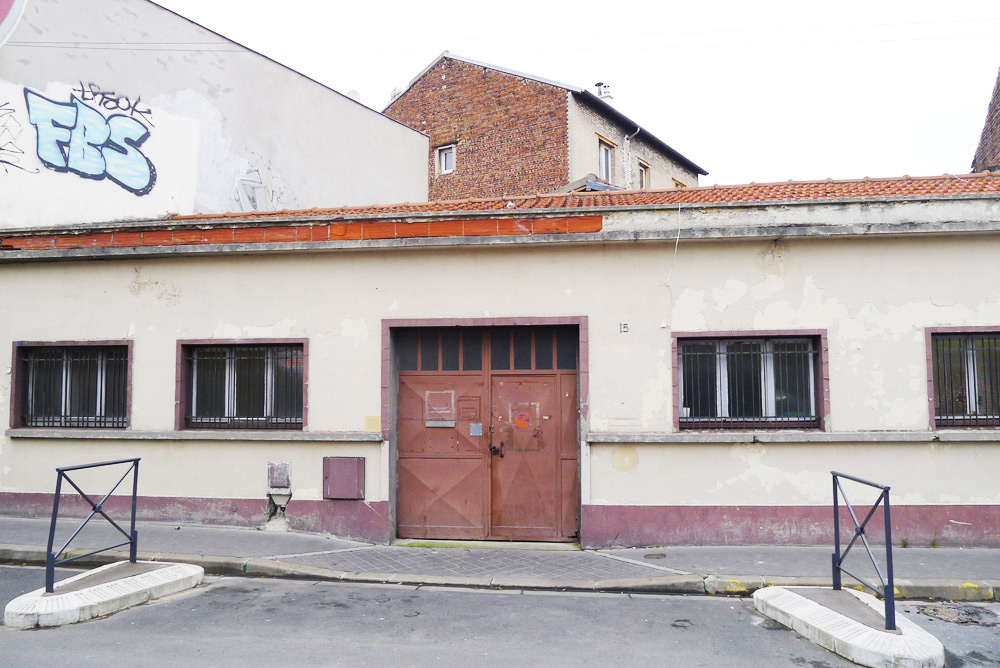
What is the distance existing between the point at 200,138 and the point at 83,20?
253 centimetres

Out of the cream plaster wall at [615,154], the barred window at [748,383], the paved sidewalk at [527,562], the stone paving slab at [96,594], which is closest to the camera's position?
the stone paving slab at [96,594]

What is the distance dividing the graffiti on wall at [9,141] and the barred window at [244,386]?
4262mm

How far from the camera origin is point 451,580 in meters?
7.18

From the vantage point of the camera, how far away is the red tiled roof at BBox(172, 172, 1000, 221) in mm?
8922

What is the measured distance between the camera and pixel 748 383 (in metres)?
8.52

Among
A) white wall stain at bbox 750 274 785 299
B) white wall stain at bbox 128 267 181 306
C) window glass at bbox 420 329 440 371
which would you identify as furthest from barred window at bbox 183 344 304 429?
white wall stain at bbox 750 274 785 299

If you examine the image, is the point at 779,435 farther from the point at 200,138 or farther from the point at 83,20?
the point at 83,20

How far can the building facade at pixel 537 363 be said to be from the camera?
8.20m

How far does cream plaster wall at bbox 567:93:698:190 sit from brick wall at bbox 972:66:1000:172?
8385 mm

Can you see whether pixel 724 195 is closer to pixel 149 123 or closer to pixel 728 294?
pixel 728 294

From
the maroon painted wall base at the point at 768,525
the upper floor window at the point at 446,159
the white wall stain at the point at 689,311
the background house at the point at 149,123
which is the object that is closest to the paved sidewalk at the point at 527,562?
the maroon painted wall base at the point at 768,525

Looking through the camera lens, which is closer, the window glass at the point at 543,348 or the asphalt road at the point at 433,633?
the asphalt road at the point at 433,633

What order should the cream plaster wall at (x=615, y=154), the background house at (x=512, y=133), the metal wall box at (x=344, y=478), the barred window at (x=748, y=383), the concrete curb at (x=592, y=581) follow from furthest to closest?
1. the background house at (x=512, y=133)
2. the cream plaster wall at (x=615, y=154)
3. the metal wall box at (x=344, y=478)
4. the barred window at (x=748, y=383)
5. the concrete curb at (x=592, y=581)

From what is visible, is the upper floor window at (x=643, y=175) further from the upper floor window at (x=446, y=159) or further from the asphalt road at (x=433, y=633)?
the asphalt road at (x=433, y=633)
